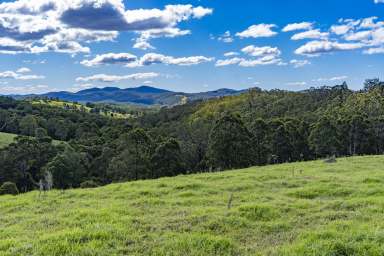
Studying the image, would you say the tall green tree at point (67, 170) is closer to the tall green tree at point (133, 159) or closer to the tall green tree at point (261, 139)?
the tall green tree at point (133, 159)

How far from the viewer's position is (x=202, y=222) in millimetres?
11508

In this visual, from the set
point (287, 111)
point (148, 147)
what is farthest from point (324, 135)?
point (287, 111)

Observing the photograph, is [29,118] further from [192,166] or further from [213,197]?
[213,197]

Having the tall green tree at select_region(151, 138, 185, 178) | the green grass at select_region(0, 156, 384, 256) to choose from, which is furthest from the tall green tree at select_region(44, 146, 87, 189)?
the green grass at select_region(0, 156, 384, 256)

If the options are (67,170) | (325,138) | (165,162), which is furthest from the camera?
(67,170)

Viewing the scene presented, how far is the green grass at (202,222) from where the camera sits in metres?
9.26

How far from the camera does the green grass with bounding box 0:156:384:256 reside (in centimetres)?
926

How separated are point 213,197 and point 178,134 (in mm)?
99213

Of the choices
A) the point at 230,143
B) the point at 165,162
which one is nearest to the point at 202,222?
the point at 230,143

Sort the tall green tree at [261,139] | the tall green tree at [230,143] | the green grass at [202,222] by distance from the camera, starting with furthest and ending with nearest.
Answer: the tall green tree at [261,139] < the tall green tree at [230,143] < the green grass at [202,222]

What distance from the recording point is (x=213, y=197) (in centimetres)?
1603

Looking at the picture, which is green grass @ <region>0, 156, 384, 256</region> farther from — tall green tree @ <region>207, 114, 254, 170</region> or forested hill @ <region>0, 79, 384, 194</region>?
tall green tree @ <region>207, 114, 254, 170</region>

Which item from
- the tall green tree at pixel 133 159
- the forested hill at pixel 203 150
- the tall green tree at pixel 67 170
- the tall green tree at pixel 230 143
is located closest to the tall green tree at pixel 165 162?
the forested hill at pixel 203 150

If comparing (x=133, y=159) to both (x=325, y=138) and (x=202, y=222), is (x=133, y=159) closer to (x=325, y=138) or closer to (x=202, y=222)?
(x=325, y=138)
